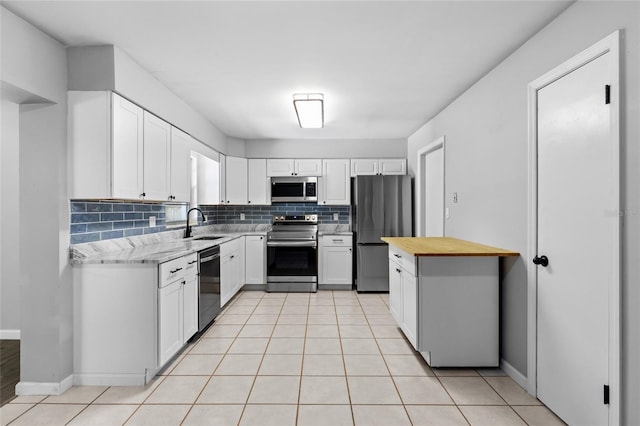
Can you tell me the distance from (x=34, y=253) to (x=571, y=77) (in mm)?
3544

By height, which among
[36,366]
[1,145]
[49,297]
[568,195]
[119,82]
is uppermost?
[119,82]

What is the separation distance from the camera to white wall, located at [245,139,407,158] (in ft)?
17.5

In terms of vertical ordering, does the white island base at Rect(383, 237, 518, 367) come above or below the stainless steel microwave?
below

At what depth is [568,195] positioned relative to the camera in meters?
1.84

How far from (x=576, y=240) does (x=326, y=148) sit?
3.98 meters

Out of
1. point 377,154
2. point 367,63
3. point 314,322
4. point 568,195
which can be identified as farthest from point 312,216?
point 568,195

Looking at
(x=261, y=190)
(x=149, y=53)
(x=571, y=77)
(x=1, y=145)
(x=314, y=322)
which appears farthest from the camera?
(x=261, y=190)

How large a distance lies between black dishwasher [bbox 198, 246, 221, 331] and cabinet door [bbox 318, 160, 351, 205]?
2170mm

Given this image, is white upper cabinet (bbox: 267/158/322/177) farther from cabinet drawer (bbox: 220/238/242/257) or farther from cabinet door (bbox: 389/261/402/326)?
cabinet door (bbox: 389/261/402/326)

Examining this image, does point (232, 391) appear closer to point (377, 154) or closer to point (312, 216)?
point (312, 216)

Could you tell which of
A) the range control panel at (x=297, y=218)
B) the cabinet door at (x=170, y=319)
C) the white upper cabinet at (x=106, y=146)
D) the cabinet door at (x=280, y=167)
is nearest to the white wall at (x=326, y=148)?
the cabinet door at (x=280, y=167)

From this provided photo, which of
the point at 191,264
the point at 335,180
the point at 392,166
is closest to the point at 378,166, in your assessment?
the point at 392,166

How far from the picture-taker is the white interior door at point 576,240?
1595 millimetres

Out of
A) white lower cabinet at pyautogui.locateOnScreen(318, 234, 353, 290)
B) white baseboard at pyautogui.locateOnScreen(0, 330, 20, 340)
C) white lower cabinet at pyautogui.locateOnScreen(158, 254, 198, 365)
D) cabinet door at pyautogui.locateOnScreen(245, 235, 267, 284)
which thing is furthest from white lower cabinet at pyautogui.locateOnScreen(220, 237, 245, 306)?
white baseboard at pyautogui.locateOnScreen(0, 330, 20, 340)
